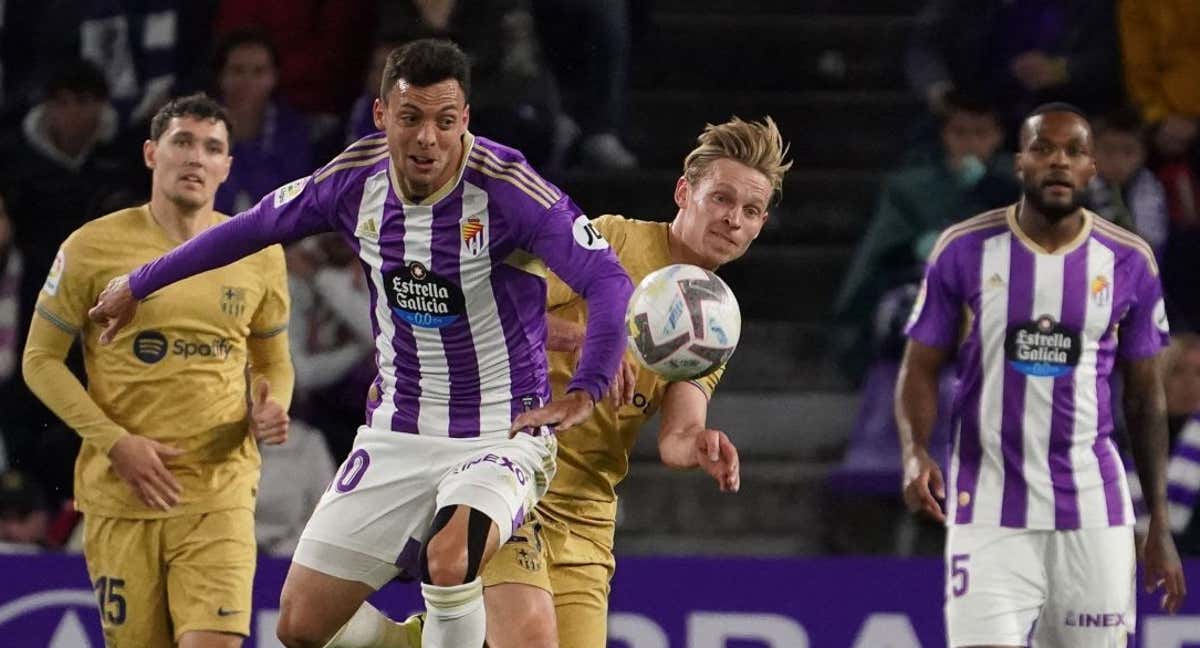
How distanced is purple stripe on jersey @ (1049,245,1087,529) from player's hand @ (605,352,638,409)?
111 centimetres

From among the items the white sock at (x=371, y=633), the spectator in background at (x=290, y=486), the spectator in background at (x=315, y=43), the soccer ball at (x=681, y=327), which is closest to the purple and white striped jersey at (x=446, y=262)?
the soccer ball at (x=681, y=327)

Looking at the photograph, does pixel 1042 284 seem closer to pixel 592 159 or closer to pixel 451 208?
pixel 451 208

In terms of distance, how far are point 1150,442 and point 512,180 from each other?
6.29 feet

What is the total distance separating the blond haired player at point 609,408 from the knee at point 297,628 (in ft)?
1.39

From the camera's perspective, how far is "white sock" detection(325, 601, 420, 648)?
559cm

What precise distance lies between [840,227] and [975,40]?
100 cm

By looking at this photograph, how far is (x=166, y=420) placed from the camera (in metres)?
5.99

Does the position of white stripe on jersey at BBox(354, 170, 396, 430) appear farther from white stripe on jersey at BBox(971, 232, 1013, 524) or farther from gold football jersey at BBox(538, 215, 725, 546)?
white stripe on jersey at BBox(971, 232, 1013, 524)

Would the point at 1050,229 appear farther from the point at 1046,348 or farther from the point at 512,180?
the point at 512,180

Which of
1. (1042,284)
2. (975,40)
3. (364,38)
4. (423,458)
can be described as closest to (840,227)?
(975,40)

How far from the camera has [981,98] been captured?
8.55m

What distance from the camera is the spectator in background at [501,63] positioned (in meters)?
8.56

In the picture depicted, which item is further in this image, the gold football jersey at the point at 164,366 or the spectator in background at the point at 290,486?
the spectator in background at the point at 290,486

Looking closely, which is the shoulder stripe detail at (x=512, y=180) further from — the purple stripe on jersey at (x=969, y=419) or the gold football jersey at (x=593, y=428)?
the purple stripe on jersey at (x=969, y=419)
